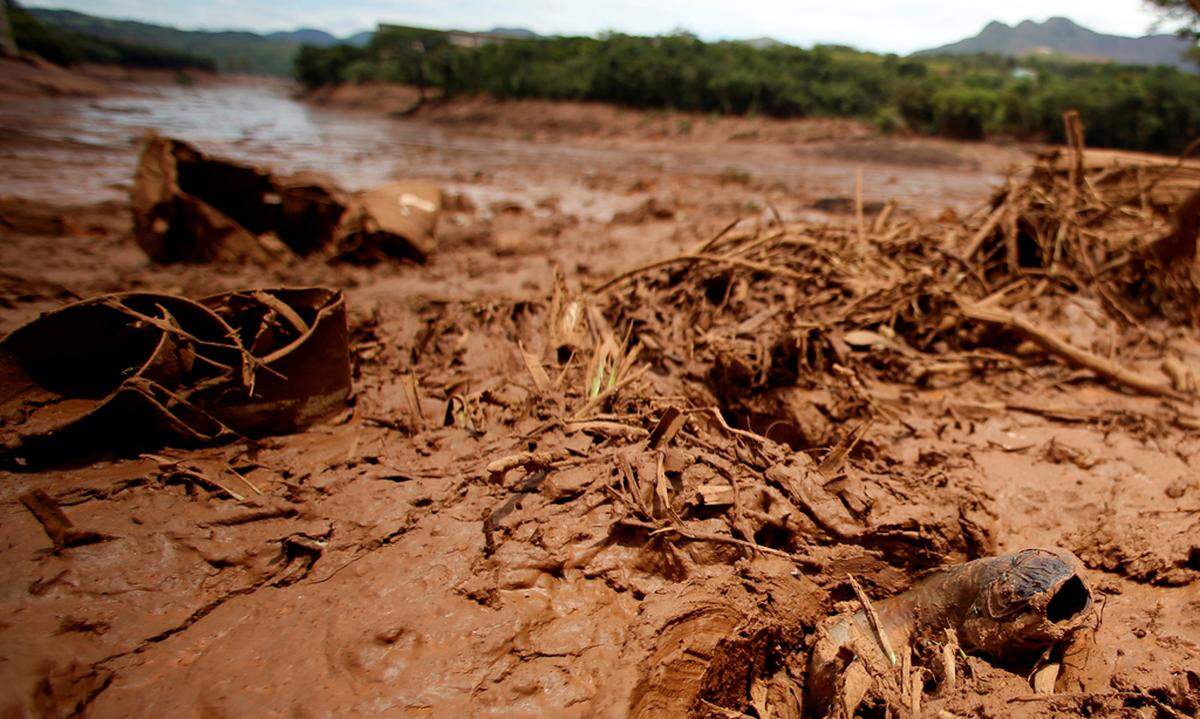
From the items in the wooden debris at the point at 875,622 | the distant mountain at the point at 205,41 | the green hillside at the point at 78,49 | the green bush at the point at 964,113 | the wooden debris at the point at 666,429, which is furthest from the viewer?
the distant mountain at the point at 205,41

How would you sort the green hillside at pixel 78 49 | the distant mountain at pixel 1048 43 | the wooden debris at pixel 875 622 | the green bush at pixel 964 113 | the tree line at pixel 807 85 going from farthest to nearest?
the distant mountain at pixel 1048 43 < the green hillside at pixel 78 49 < the green bush at pixel 964 113 < the tree line at pixel 807 85 < the wooden debris at pixel 875 622

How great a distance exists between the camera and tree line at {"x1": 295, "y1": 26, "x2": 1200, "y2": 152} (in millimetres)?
21547

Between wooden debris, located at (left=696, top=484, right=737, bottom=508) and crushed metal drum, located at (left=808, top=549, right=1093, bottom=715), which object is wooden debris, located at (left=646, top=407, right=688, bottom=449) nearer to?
wooden debris, located at (left=696, top=484, right=737, bottom=508)

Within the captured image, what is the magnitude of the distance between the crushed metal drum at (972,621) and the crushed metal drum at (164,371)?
2.10 metres

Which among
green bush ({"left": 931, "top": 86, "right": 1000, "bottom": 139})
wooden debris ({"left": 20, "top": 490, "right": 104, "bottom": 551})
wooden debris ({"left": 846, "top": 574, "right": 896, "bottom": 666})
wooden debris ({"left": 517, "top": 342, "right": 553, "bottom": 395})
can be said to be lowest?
wooden debris ({"left": 846, "top": 574, "right": 896, "bottom": 666})

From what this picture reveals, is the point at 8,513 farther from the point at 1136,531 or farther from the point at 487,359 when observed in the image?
the point at 1136,531

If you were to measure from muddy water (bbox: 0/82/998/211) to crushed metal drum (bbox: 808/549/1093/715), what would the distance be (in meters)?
9.79

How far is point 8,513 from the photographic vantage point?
1642 mm

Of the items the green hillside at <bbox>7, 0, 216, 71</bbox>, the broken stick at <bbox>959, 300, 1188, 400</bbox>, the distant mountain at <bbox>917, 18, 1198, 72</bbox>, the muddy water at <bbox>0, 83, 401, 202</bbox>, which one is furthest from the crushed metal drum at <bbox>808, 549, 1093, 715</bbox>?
the distant mountain at <bbox>917, 18, 1198, 72</bbox>

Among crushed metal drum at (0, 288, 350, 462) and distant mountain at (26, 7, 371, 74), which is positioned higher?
distant mountain at (26, 7, 371, 74)

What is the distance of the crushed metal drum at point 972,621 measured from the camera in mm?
1547

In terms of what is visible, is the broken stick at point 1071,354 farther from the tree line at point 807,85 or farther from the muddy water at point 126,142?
the tree line at point 807,85

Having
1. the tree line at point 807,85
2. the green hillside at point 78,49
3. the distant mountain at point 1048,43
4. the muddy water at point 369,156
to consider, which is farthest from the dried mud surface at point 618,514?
the distant mountain at point 1048,43

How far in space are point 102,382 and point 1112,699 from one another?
3278 mm
